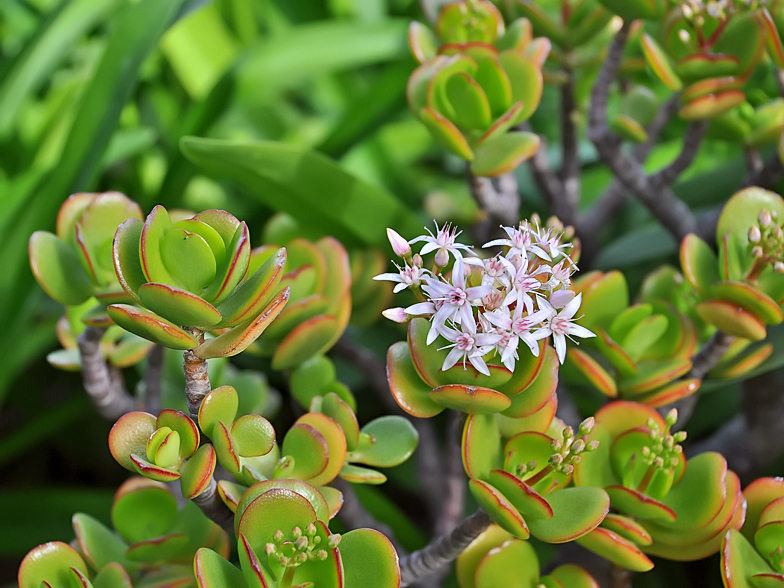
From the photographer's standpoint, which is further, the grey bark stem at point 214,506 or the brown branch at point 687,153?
the brown branch at point 687,153

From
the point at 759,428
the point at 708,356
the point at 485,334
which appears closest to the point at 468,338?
the point at 485,334

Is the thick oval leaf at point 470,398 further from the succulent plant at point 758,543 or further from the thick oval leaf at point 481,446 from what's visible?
the succulent plant at point 758,543

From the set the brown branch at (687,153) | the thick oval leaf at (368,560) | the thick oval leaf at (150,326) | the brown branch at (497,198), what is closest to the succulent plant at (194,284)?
the thick oval leaf at (150,326)

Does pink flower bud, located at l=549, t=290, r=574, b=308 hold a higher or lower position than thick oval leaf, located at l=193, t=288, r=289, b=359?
lower

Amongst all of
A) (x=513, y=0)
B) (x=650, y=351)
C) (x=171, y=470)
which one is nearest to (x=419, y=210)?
(x=513, y=0)

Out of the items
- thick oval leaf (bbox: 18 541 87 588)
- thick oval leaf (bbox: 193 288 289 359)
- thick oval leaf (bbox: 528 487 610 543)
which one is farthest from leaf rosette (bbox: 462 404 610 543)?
thick oval leaf (bbox: 18 541 87 588)

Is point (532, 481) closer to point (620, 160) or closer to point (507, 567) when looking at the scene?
point (507, 567)

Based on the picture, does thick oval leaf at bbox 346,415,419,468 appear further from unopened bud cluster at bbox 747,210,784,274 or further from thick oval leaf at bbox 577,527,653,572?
Result: unopened bud cluster at bbox 747,210,784,274
